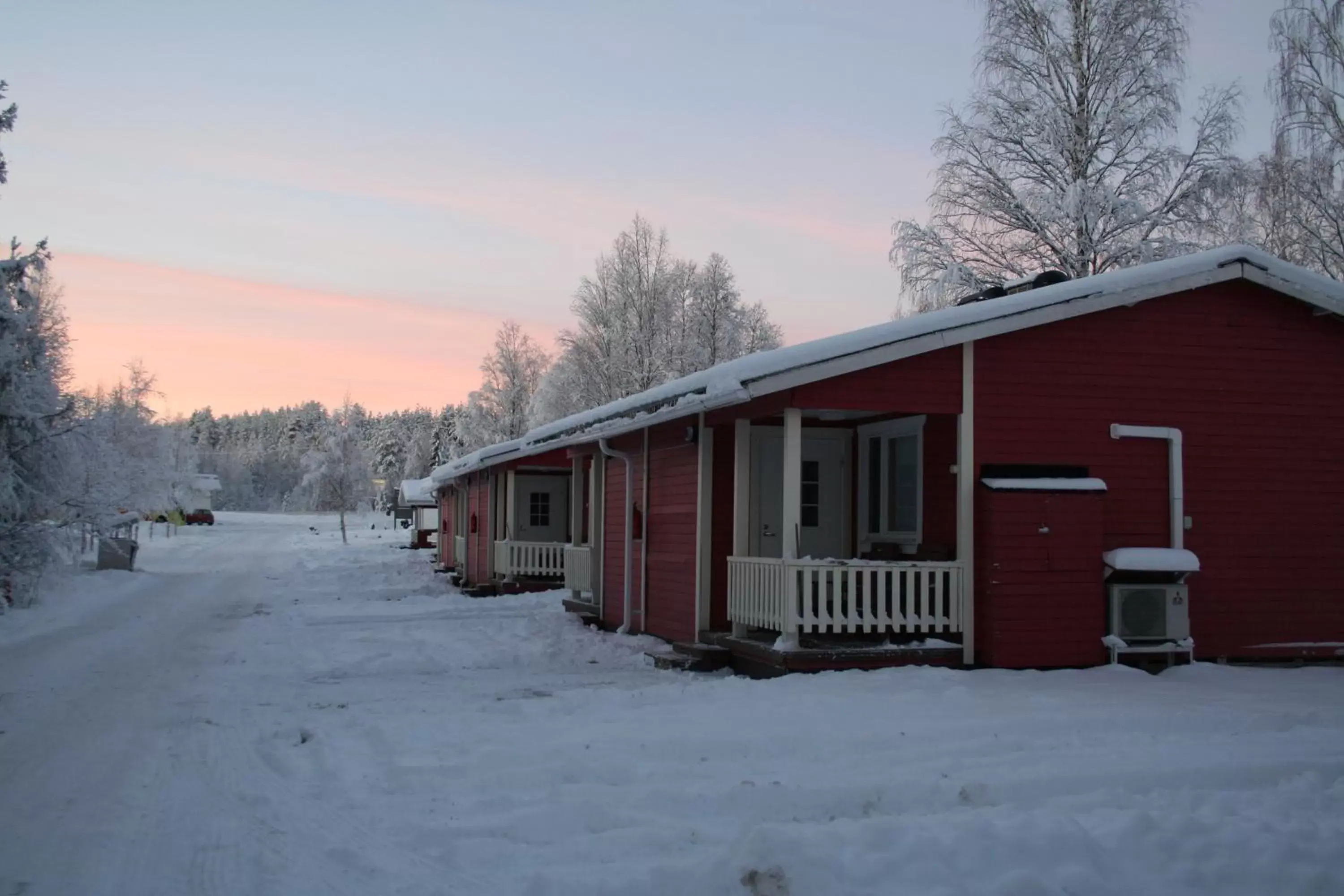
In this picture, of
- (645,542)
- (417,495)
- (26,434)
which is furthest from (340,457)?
(645,542)

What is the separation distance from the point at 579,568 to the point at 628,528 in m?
2.70

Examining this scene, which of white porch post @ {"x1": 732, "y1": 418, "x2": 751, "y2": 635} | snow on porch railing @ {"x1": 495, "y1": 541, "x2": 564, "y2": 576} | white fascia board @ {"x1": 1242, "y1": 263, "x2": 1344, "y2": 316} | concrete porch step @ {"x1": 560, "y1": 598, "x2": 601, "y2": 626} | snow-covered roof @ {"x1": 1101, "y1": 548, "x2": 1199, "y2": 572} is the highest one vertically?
white fascia board @ {"x1": 1242, "y1": 263, "x2": 1344, "y2": 316}

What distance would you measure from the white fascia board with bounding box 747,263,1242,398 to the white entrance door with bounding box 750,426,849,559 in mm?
2380

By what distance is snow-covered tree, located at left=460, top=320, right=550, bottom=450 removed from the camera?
50.2m

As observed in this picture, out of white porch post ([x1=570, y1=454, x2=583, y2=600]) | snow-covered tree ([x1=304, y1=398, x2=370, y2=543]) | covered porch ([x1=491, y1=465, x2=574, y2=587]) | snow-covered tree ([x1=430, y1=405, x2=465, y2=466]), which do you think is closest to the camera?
white porch post ([x1=570, y1=454, x2=583, y2=600])

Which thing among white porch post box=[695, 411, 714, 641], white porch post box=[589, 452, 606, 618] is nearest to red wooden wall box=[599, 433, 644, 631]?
white porch post box=[589, 452, 606, 618]

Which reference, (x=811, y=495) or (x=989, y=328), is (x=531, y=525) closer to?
(x=811, y=495)

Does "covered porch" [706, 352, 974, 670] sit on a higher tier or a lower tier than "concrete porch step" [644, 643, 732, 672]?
higher

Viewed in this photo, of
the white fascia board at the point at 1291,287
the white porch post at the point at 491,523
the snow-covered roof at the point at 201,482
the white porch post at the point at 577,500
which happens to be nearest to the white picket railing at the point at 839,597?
the white fascia board at the point at 1291,287

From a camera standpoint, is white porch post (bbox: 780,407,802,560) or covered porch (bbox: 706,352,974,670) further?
covered porch (bbox: 706,352,974,670)

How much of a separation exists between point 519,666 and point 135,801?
5956 mm

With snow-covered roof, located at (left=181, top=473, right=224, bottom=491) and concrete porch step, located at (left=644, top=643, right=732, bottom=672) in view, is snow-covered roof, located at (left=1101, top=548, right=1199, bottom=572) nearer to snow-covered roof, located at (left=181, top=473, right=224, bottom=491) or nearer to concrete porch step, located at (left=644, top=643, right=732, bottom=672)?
concrete porch step, located at (left=644, top=643, right=732, bottom=672)

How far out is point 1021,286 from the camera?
43.5 ft

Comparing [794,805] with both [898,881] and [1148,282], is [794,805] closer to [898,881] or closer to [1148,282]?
[898,881]
